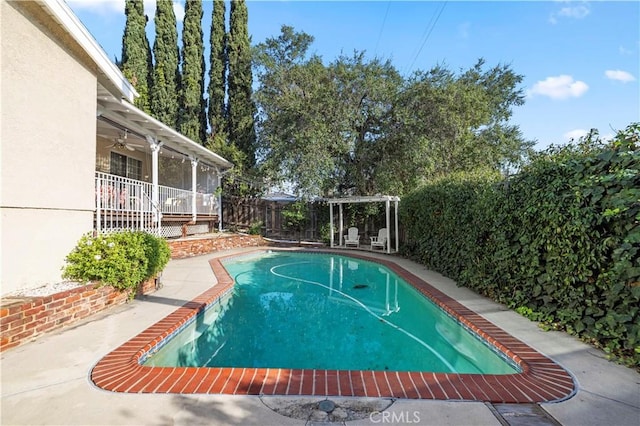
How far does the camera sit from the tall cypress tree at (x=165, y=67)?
2131 centimetres

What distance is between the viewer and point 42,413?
2.57 metres

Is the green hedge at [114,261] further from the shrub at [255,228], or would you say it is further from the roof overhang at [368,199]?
the shrub at [255,228]

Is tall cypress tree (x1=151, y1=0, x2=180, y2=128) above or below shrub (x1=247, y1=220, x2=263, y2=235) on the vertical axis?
above

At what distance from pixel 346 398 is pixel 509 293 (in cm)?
423

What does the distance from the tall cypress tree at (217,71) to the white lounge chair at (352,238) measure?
11183 millimetres

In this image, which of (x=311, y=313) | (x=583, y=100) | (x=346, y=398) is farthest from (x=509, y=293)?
(x=583, y=100)

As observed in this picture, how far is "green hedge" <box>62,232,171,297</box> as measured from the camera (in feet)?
17.4

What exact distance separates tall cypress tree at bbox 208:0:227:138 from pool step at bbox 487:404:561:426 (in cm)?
2132

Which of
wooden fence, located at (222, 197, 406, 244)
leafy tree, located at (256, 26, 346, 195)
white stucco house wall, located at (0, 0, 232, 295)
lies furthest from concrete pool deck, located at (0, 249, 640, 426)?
wooden fence, located at (222, 197, 406, 244)

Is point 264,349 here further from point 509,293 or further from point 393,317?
point 509,293

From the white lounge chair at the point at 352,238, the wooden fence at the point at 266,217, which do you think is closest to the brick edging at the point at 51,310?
the white lounge chair at the point at 352,238

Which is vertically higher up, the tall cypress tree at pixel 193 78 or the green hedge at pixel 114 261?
the tall cypress tree at pixel 193 78

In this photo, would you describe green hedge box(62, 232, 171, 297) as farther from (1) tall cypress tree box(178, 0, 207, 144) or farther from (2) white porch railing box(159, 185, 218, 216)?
(1) tall cypress tree box(178, 0, 207, 144)

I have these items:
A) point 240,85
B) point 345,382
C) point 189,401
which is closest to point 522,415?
point 345,382
